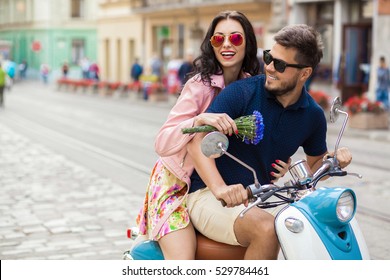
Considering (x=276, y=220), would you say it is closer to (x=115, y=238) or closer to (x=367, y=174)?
(x=115, y=238)

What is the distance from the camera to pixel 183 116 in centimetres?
362

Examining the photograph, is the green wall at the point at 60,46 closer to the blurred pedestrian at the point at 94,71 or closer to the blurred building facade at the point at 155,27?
the blurred building facade at the point at 155,27

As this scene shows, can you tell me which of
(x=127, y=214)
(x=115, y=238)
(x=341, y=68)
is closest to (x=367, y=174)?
(x=127, y=214)

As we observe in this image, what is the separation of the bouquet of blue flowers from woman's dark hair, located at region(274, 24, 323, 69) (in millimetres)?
314

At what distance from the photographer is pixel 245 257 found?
3242mm

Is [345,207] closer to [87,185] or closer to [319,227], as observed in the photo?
[319,227]

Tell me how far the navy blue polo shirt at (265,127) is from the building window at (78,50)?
198ft

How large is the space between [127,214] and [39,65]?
189ft

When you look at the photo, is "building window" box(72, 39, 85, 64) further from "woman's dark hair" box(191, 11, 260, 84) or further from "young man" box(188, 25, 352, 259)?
"young man" box(188, 25, 352, 259)

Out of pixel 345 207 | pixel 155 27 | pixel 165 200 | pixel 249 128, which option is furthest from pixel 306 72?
pixel 155 27

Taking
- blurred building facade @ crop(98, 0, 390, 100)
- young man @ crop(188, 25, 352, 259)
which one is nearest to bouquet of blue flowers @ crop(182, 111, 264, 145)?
young man @ crop(188, 25, 352, 259)

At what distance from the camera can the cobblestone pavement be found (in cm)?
654

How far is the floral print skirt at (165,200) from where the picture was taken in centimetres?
357

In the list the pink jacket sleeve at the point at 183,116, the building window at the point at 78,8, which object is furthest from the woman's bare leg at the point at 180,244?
the building window at the point at 78,8
